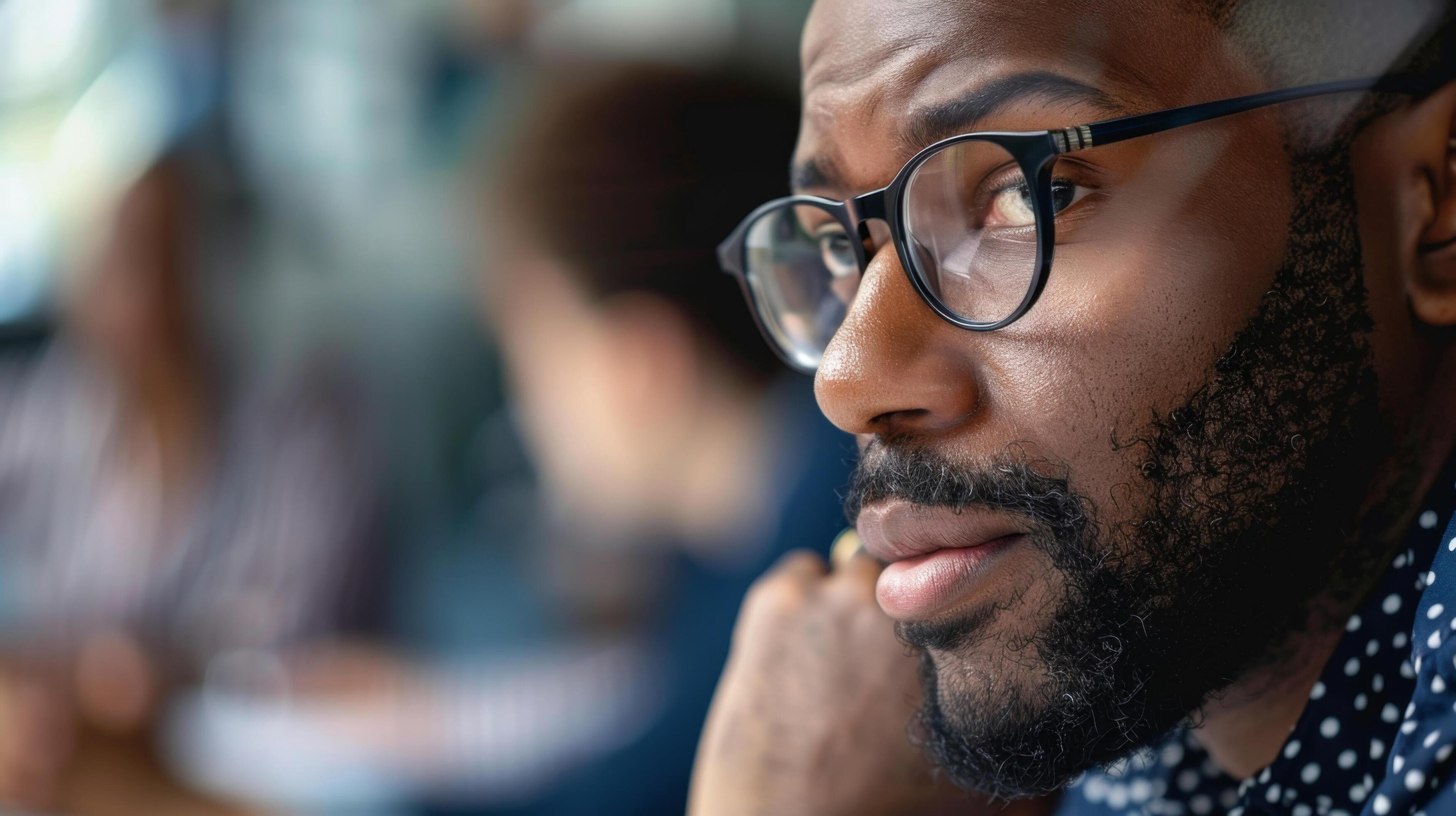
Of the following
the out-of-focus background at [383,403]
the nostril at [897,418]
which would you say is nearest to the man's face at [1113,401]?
the nostril at [897,418]

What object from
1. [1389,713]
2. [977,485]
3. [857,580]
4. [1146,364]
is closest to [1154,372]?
[1146,364]

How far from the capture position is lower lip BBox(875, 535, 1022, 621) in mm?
595

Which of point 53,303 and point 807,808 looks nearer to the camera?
point 807,808

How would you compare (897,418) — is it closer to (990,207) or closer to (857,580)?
(990,207)

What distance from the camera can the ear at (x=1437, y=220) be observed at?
0.59m

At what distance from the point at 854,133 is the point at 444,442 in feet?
5.64

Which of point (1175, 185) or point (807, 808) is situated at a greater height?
point (1175, 185)

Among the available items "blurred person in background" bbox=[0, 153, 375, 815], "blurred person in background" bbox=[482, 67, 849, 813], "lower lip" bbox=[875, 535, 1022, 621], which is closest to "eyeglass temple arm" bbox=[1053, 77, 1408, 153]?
"lower lip" bbox=[875, 535, 1022, 621]

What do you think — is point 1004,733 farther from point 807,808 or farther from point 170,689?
point 170,689

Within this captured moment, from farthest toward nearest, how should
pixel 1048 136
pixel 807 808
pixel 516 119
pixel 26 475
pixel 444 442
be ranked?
pixel 444 442
pixel 26 475
pixel 516 119
pixel 807 808
pixel 1048 136

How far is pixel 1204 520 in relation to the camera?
58 cm

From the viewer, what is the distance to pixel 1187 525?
0.58m

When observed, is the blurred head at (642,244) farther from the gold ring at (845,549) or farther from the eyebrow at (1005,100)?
the eyebrow at (1005,100)

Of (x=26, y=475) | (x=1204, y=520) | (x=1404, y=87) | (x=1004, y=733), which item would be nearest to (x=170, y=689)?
(x=26, y=475)
